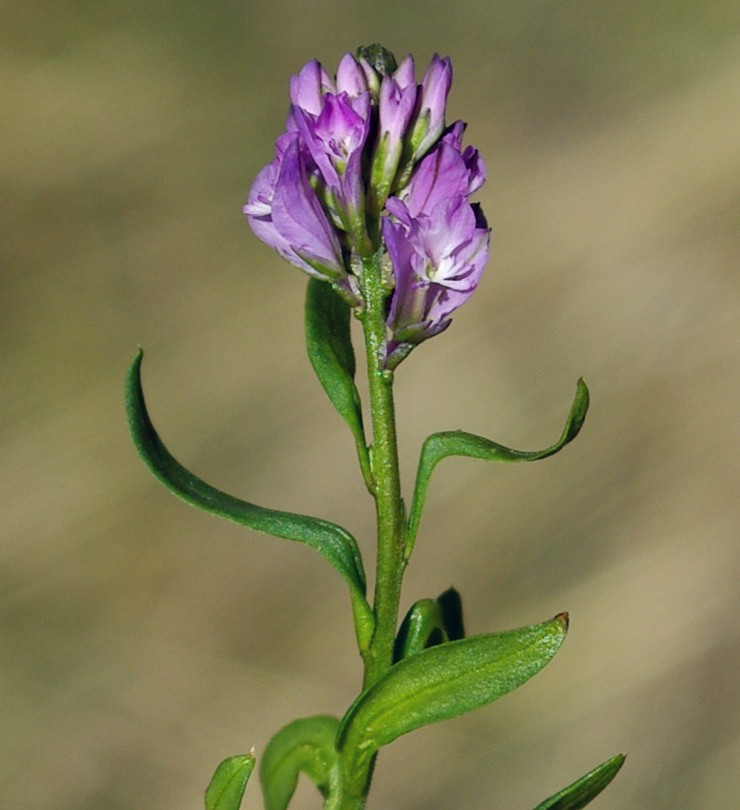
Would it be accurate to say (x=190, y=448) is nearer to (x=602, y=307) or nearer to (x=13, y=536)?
(x=13, y=536)

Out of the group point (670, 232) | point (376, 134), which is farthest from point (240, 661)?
point (376, 134)

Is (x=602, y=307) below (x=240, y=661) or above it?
above

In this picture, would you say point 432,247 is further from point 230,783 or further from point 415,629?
point 230,783

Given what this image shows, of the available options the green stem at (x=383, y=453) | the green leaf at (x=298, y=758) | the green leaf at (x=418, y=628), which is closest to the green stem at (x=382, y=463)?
the green stem at (x=383, y=453)

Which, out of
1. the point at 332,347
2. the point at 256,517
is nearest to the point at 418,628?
the point at 256,517

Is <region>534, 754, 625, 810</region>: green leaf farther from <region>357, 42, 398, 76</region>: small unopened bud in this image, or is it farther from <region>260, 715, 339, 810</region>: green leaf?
<region>357, 42, 398, 76</region>: small unopened bud
